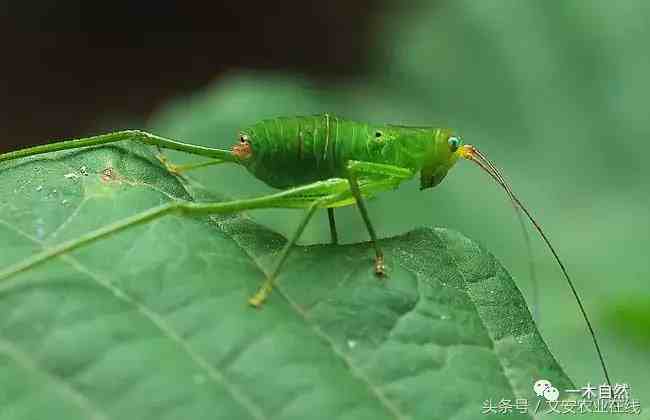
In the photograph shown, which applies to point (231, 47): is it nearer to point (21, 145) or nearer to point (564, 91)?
point (21, 145)

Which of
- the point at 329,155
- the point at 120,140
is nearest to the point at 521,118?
the point at 329,155

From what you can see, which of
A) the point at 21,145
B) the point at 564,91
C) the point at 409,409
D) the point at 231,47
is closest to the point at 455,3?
the point at 564,91

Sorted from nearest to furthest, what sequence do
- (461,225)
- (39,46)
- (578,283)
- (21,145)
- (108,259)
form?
1. (108,259)
2. (578,283)
3. (461,225)
4. (21,145)
5. (39,46)

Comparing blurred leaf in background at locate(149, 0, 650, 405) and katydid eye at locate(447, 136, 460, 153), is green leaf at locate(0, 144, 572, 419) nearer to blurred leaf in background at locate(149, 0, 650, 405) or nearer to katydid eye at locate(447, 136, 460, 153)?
katydid eye at locate(447, 136, 460, 153)

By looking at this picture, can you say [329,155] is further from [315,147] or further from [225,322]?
[225,322]

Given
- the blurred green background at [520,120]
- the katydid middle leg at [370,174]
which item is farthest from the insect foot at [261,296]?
the blurred green background at [520,120]

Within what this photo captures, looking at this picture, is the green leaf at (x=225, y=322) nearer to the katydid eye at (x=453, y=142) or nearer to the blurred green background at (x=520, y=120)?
the katydid eye at (x=453, y=142)
